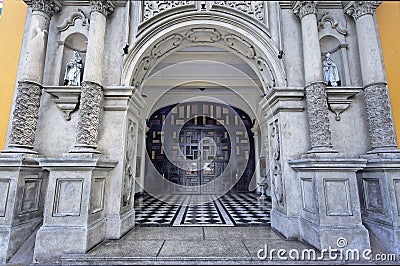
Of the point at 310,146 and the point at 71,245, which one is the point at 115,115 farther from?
the point at 310,146

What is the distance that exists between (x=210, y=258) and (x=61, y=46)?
4487mm

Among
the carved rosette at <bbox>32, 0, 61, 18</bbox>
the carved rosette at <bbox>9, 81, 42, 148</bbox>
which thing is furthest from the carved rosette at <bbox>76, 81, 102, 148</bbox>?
the carved rosette at <bbox>32, 0, 61, 18</bbox>

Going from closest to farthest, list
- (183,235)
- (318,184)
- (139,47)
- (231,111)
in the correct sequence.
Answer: (318,184) < (183,235) < (139,47) < (231,111)

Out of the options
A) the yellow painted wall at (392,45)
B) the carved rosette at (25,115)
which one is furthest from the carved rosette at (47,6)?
the yellow painted wall at (392,45)

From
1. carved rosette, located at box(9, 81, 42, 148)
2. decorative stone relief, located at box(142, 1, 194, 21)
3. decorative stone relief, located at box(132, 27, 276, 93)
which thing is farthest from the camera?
decorative stone relief, located at box(132, 27, 276, 93)

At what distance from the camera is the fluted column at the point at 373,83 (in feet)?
11.1

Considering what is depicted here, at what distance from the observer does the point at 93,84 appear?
138 inches

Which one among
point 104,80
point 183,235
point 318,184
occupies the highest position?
A: point 104,80

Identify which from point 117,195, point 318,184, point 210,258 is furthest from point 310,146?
point 117,195

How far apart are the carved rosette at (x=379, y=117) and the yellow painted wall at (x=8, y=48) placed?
6265 millimetres

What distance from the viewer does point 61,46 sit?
400 centimetres

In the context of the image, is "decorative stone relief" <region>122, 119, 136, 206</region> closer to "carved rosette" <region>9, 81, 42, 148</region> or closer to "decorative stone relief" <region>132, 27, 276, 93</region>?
"decorative stone relief" <region>132, 27, 276, 93</region>

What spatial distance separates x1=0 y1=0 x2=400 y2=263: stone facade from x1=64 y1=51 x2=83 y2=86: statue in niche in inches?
8.2

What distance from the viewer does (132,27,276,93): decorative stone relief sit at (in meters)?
4.23
